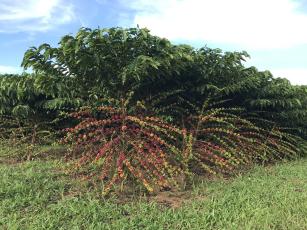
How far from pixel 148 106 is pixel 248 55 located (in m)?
1.73

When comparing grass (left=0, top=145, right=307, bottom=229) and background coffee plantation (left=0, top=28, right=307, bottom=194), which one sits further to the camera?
background coffee plantation (left=0, top=28, right=307, bottom=194)

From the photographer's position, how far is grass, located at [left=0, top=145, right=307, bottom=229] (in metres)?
4.50

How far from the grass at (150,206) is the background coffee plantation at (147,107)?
267mm

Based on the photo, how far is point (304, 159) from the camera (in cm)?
891

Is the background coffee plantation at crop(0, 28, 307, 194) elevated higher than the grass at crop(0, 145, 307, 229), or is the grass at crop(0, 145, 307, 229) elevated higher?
the background coffee plantation at crop(0, 28, 307, 194)

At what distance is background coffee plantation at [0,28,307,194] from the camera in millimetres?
5750

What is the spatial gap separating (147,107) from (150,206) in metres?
1.93

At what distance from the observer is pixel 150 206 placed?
494 cm

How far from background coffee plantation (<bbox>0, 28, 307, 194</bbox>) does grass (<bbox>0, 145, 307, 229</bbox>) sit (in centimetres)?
27

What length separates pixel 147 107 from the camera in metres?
6.56

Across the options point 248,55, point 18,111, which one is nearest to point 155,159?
point 248,55

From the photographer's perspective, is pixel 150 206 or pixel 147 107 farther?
pixel 147 107

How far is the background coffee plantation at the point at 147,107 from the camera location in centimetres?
575

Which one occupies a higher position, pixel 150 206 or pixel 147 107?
pixel 147 107
